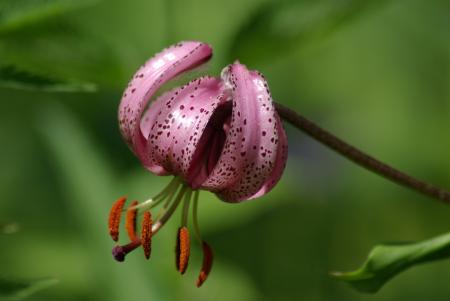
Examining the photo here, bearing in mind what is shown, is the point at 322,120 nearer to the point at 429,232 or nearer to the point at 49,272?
the point at 429,232

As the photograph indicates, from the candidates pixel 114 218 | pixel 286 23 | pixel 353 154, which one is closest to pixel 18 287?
pixel 114 218

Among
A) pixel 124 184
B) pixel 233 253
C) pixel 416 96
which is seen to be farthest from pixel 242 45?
pixel 416 96

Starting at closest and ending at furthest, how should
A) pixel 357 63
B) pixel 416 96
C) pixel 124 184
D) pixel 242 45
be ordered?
pixel 242 45
pixel 124 184
pixel 416 96
pixel 357 63

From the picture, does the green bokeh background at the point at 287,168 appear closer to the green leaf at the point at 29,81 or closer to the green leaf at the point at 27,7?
the green leaf at the point at 27,7

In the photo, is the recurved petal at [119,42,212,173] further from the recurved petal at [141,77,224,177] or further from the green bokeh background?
the green bokeh background

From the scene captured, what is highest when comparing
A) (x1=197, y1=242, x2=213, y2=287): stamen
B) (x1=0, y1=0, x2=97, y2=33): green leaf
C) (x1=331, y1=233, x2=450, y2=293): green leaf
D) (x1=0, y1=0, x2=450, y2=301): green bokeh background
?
(x1=0, y1=0, x2=97, y2=33): green leaf

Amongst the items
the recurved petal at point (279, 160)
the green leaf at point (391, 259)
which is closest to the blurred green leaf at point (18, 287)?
the recurved petal at point (279, 160)

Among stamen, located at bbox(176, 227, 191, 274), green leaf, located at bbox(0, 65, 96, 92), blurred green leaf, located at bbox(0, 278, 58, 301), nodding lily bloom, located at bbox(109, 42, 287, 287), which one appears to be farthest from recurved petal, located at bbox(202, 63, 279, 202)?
blurred green leaf, located at bbox(0, 278, 58, 301)
